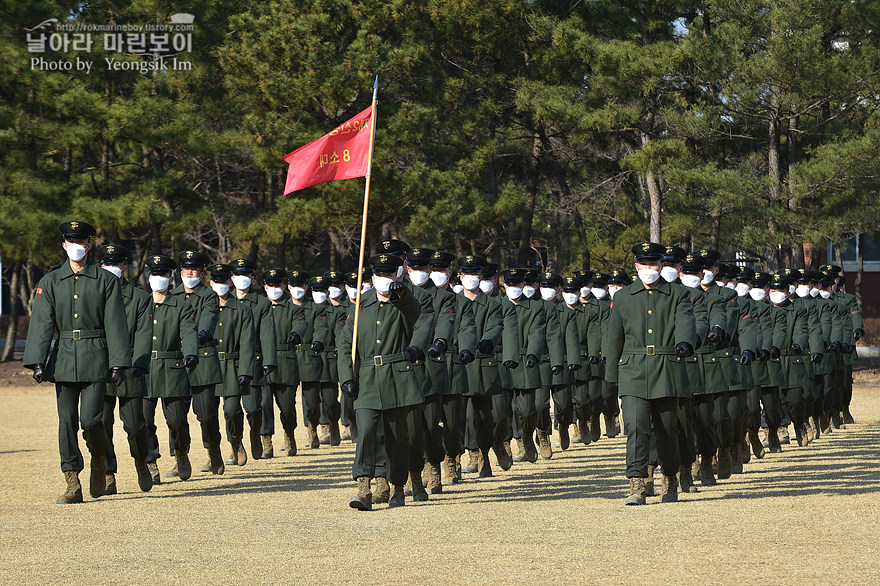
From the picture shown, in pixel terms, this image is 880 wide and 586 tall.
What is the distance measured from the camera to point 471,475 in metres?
13.8

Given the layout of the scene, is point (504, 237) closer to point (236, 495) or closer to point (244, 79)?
point (244, 79)

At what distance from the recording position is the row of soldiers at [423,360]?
1105 centimetres

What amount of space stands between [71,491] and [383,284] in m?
3.23

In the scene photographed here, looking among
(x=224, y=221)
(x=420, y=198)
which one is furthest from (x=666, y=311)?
(x=224, y=221)

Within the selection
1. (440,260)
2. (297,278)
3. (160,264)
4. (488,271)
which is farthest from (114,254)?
(297,278)

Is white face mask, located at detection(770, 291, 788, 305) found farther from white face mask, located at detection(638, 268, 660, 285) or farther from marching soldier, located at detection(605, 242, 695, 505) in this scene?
white face mask, located at detection(638, 268, 660, 285)

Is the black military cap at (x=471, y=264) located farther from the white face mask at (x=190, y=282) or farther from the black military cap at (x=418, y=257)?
the white face mask at (x=190, y=282)

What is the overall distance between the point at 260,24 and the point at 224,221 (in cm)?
814

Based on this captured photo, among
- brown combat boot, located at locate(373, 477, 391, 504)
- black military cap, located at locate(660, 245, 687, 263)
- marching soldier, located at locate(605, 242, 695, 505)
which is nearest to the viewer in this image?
marching soldier, located at locate(605, 242, 695, 505)

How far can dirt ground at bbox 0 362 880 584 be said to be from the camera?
7844mm

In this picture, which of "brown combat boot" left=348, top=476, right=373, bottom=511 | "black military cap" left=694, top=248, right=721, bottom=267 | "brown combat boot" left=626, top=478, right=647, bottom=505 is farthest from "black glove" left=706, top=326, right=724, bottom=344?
"brown combat boot" left=348, top=476, right=373, bottom=511

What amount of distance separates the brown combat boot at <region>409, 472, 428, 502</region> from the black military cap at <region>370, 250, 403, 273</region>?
1813 mm

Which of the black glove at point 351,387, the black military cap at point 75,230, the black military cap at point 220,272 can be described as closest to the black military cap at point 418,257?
the black glove at point 351,387

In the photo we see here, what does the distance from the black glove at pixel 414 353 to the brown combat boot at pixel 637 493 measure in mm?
2002
